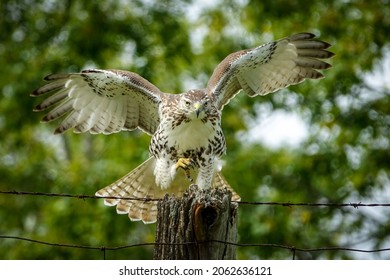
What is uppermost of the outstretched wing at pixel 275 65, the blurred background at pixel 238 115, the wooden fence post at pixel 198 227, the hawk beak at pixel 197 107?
the blurred background at pixel 238 115

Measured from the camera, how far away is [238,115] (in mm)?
14156

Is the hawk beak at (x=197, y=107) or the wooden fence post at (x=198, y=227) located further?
the hawk beak at (x=197, y=107)

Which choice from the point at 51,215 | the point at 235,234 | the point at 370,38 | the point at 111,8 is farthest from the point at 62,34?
the point at 235,234

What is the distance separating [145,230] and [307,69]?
7.23 metres

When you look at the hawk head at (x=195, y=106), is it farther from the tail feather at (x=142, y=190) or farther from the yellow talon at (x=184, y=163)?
the tail feather at (x=142, y=190)

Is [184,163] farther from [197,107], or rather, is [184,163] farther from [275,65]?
[275,65]

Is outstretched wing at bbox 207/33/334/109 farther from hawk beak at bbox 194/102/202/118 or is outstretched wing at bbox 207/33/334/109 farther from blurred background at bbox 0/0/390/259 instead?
blurred background at bbox 0/0/390/259

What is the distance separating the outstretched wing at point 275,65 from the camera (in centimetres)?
806

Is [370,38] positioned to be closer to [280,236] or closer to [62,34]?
[280,236]

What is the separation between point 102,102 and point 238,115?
20.0 ft

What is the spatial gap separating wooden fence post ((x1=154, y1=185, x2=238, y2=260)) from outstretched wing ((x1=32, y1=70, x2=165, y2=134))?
9.87ft

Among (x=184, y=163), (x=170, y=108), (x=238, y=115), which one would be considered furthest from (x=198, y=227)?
(x=238, y=115)

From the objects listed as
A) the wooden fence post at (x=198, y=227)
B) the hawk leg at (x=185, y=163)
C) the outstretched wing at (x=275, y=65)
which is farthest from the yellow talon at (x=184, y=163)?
the wooden fence post at (x=198, y=227)

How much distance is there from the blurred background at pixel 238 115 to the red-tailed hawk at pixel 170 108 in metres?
4.45
